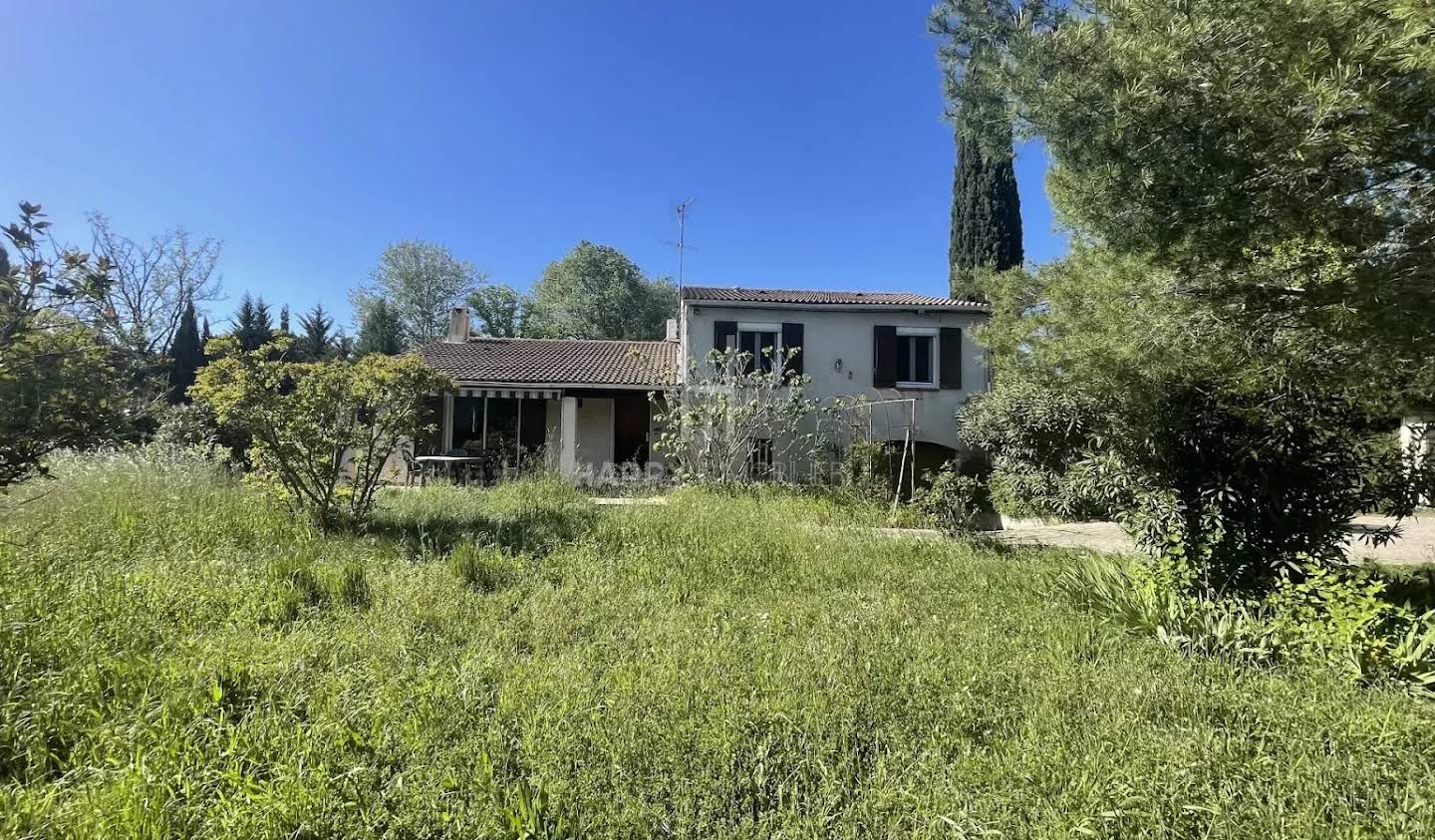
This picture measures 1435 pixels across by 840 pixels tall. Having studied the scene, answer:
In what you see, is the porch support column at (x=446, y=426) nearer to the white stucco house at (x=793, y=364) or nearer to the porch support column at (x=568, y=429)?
the white stucco house at (x=793, y=364)

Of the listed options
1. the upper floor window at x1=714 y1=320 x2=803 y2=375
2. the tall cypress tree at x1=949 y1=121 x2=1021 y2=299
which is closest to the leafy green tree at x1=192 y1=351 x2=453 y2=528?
the upper floor window at x1=714 y1=320 x2=803 y2=375

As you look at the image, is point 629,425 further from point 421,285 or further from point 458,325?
point 421,285

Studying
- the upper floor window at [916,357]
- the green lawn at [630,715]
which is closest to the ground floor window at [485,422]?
the upper floor window at [916,357]

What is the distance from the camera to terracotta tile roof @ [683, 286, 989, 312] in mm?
18828

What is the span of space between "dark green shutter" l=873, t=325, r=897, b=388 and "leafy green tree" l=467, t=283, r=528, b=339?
117ft

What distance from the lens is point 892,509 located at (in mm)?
11078

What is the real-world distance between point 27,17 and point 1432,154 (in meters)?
11.3

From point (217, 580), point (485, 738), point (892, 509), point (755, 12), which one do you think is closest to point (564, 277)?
point (755, 12)

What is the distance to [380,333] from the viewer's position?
39625mm

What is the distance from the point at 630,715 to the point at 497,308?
162 ft

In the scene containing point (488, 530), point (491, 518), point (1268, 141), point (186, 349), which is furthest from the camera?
point (186, 349)

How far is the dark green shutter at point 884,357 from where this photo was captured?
62.2 ft

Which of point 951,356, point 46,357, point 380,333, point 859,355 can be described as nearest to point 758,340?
point 859,355

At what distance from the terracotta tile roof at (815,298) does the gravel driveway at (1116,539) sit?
878 centimetres
